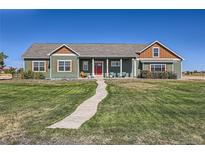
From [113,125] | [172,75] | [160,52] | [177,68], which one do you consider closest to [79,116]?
[113,125]

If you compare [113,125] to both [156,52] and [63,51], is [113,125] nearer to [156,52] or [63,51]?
[63,51]

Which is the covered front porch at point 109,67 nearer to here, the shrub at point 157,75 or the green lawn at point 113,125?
the shrub at point 157,75

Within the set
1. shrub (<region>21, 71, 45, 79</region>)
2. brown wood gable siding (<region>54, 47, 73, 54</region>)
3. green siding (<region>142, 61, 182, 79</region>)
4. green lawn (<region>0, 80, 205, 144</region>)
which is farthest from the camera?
green siding (<region>142, 61, 182, 79</region>)

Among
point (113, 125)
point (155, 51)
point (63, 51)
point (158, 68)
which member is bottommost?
point (113, 125)

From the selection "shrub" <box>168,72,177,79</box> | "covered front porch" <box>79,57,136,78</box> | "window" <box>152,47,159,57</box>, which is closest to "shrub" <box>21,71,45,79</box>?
"covered front porch" <box>79,57,136,78</box>

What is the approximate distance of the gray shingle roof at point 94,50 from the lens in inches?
1433

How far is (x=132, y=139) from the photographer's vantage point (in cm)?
762

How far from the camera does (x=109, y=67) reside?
123 ft

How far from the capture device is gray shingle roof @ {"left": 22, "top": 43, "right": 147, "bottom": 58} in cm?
3641

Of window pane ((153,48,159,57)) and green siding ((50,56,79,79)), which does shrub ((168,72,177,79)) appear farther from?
green siding ((50,56,79,79))

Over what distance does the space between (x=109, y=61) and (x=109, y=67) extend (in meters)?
0.71

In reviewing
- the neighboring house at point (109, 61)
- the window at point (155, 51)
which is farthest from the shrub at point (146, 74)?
the window at point (155, 51)
